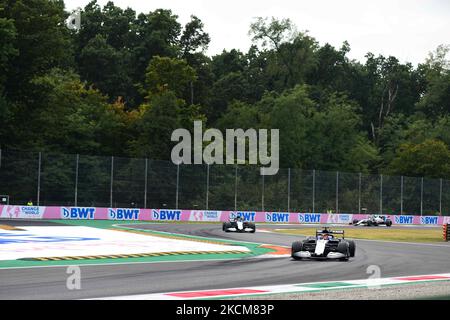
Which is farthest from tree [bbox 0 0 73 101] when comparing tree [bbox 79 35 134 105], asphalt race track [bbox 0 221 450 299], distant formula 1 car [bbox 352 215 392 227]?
asphalt race track [bbox 0 221 450 299]

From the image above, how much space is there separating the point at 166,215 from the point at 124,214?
11.0ft

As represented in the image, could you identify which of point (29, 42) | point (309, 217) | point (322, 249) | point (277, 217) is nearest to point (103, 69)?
point (29, 42)

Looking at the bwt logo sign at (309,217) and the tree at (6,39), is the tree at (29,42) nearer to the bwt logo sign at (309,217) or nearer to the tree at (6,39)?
the tree at (6,39)

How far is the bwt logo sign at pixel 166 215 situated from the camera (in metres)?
52.7

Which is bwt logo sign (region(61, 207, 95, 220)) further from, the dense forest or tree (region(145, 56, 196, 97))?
tree (region(145, 56, 196, 97))

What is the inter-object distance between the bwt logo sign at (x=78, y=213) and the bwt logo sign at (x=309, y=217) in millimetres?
18265

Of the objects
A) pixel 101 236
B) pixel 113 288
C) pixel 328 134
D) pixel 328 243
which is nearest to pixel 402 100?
pixel 328 134

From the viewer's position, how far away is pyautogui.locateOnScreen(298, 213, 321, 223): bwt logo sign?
60250 millimetres

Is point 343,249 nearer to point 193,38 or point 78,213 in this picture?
point 78,213

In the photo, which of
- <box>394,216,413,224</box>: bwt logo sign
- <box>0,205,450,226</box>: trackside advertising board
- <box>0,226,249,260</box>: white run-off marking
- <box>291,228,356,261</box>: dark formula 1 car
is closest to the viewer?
<box>291,228,356,261</box>: dark formula 1 car

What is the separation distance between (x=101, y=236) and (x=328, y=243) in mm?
13829

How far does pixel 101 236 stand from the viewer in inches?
1304

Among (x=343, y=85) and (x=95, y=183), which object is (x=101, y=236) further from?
(x=343, y=85)

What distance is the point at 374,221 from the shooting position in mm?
60688
